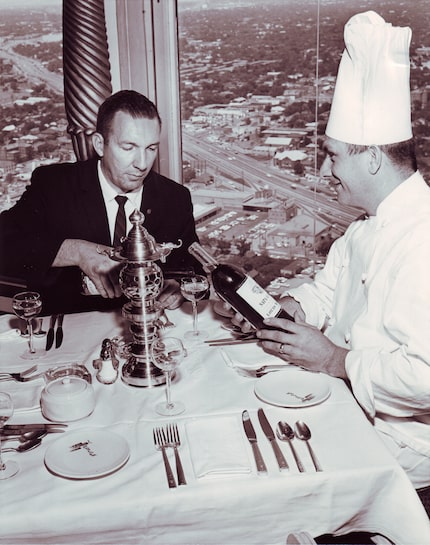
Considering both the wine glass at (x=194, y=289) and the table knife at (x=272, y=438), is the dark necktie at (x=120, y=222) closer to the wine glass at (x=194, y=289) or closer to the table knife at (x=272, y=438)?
the wine glass at (x=194, y=289)

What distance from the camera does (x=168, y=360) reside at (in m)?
1.42

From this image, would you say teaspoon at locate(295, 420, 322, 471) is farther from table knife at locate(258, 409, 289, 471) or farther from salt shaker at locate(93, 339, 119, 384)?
salt shaker at locate(93, 339, 119, 384)

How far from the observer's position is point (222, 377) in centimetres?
163

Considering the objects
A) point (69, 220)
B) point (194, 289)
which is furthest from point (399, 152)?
point (69, 220)

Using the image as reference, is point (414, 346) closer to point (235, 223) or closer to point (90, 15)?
point (235, 223)

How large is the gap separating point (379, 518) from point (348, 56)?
1.26 m

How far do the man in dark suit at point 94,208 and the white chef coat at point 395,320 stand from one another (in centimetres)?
92

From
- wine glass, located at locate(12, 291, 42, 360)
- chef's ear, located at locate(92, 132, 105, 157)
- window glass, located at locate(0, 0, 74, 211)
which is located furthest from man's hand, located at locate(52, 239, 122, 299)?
window glass, located at locate(0, 0, 74, 211)

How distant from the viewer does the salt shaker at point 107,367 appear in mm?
1606

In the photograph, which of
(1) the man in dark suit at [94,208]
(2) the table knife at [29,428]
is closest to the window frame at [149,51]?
(1) the man in dark suit at [94,208]

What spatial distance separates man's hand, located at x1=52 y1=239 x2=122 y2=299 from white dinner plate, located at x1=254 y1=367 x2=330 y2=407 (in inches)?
29.1

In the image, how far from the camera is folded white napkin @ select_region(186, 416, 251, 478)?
48.6 inches

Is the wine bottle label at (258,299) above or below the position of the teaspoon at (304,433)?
above

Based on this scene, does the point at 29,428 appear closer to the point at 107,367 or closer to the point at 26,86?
the point at 107,367
